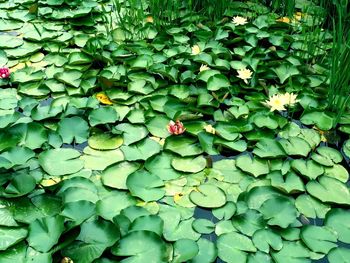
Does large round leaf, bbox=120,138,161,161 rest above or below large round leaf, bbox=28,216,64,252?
above

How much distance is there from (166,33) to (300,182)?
1.31 m

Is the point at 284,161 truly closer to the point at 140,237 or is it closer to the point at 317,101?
the point at 317,101

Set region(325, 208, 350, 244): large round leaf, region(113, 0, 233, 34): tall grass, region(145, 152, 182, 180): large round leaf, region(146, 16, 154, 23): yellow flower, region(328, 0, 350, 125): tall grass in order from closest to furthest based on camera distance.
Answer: region(325, 208, 350, 244): large round leaf
region(145, 152, 182, 180): large round leaf
region(328, 0, 350, 125): tall grass
region(113, 0, 233, 34): tall grass
region(146, 16, 154, 23): yellow flower

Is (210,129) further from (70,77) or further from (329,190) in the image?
(70,77)

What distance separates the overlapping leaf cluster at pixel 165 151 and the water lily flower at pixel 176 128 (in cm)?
2

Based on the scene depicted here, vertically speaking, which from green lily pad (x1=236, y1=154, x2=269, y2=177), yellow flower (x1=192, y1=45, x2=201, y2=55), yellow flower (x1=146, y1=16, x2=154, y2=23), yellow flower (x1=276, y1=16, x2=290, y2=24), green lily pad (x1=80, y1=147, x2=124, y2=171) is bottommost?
green lily pad (x1=80, y1=147, x2=124, y2=171)

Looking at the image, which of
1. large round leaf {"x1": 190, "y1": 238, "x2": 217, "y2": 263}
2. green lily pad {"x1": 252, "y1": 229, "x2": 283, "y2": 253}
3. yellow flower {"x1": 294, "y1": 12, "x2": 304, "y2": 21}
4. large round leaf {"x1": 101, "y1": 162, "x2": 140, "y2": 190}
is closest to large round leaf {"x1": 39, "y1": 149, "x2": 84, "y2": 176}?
large round leaf {"x1": 101, "y1": 162, "x2": 140, "y2": 190}

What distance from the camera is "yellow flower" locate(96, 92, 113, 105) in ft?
7.61

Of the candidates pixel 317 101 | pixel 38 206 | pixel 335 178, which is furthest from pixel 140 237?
pixel 317 101

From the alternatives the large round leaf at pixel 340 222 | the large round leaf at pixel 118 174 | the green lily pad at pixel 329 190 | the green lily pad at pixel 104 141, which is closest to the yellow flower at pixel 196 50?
the green lily pad at pixel 104 141

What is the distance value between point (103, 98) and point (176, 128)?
0.47m

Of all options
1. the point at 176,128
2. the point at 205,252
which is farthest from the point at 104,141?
the point at 205,252

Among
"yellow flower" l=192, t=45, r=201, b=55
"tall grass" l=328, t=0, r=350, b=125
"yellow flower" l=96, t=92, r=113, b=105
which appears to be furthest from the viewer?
"yellow flower" l=192, t=45, r=201, b=55

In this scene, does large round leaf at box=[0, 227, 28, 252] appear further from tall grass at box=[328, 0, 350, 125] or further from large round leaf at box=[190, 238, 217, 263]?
tall grass at box=[328, 0, 350, 125]
